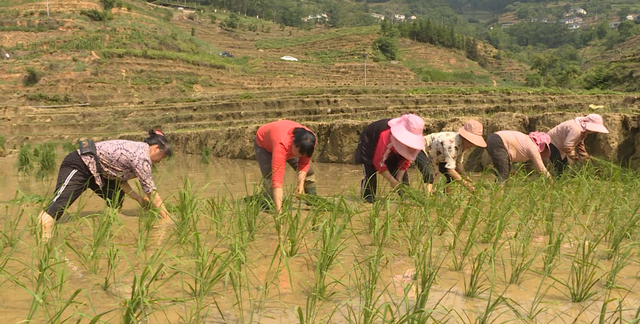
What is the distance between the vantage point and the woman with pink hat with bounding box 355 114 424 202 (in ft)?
14.2

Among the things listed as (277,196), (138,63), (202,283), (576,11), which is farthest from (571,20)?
(202,283)

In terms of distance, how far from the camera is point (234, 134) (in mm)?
10453

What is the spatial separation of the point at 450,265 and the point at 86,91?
23249 millimetres

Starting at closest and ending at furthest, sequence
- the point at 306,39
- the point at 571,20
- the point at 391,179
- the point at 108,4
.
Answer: the point at 391,179 < the point at 108,4 < the point at 306,39 < the point at 571,20

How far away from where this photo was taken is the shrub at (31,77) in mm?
23469

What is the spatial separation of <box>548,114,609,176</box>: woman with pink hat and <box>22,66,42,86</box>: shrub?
23841mm

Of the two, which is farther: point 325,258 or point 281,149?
point 281,149

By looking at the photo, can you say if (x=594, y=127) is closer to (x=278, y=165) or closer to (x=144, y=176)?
(x=278, y=165)

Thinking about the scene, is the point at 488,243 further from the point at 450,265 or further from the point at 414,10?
the point at 414,10

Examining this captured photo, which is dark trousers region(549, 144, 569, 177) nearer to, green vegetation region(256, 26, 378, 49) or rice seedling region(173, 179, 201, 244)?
rice seedling region(173, 179, 201, 244)

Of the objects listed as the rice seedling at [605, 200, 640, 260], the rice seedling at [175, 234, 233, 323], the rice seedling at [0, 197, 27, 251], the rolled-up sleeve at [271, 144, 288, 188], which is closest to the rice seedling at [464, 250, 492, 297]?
the rice seedling at [605, 200, 640, 260]

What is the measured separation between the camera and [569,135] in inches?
218

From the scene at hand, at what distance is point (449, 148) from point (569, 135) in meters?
1.50

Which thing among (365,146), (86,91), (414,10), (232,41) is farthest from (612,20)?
(365,146)
